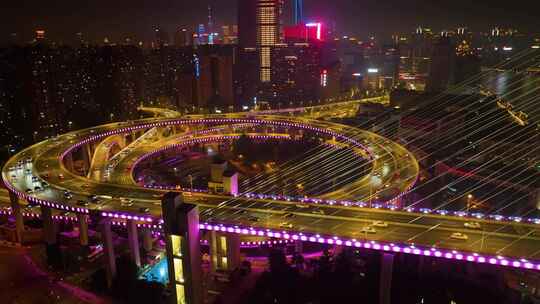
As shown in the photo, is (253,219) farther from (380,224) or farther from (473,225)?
(473,225)

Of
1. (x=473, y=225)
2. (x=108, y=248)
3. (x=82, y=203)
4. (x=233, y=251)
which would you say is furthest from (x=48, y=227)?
(x=473, y=225)

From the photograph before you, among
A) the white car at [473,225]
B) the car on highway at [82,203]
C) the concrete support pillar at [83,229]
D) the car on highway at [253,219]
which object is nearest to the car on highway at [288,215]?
the car on highway at [253,219]

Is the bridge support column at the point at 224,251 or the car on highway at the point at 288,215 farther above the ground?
the car on highway at the point at 288,215

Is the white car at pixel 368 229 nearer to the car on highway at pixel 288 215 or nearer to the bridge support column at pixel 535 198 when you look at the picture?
the car on highway at pixel 288 215

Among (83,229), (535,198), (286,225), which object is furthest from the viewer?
(535,198)

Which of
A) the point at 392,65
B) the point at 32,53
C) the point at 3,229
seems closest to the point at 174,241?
the point at 3,229

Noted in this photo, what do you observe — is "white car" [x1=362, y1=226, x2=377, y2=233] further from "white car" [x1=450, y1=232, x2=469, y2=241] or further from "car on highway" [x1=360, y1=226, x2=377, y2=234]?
"white car" [x1=450, y1=232, x2=469, y2=241]

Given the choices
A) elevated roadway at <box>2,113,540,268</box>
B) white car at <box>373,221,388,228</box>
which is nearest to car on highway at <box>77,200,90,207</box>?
elevated roadway at <box>2,113,540,268</box>
